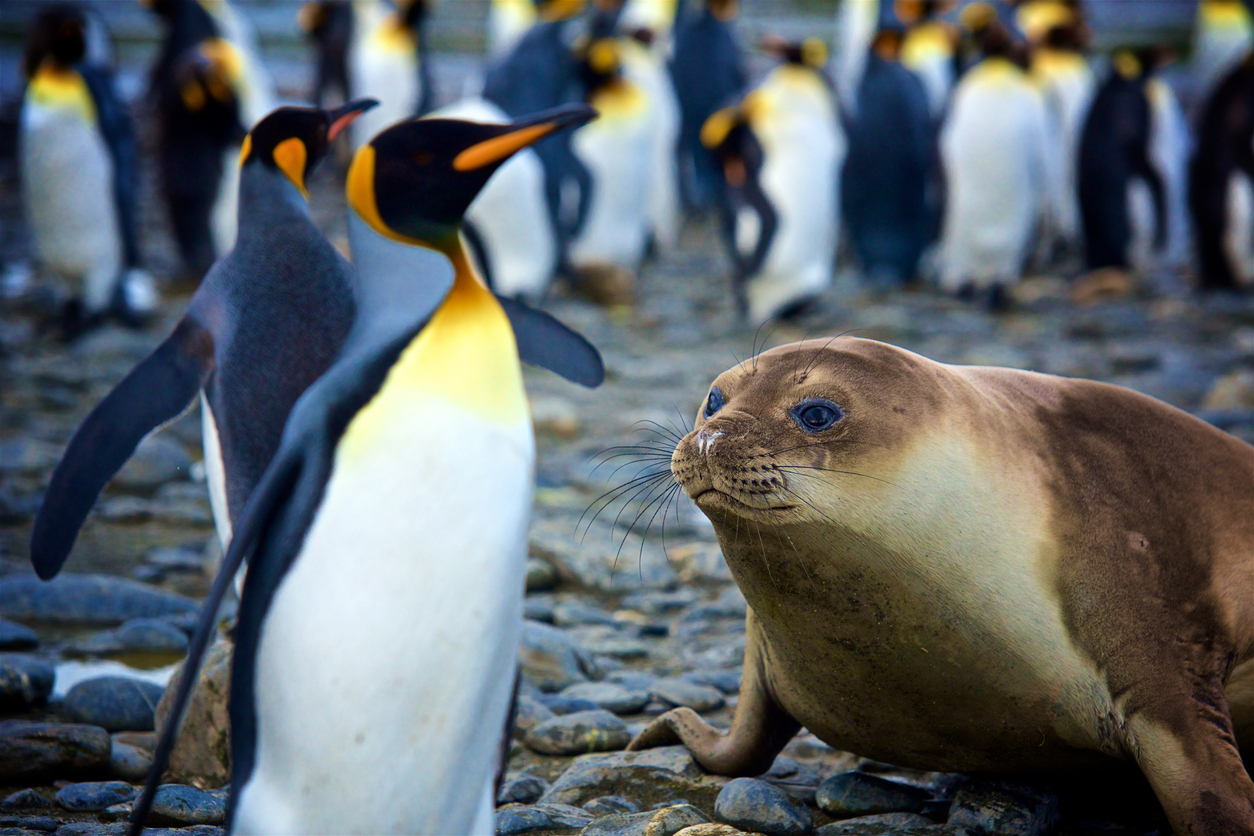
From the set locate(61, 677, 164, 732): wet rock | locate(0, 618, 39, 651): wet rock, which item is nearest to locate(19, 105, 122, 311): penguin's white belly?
locate(0, 618, 39, 651): wet rock

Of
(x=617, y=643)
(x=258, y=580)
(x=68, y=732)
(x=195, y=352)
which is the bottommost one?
(x=617, y=643)

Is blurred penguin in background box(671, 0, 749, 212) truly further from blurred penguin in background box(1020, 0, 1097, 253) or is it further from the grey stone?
the grey stone

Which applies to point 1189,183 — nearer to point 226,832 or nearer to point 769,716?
point 769,716

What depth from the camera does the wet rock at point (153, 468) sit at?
217 inches

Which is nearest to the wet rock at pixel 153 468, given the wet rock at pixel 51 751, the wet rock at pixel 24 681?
the wet rock at pixel 24 681

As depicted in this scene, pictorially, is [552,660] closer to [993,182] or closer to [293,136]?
[293,136]

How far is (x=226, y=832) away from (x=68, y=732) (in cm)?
111

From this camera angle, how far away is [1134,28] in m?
24.3

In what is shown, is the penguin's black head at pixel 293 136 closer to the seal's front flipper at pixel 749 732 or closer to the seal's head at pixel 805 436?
the seal's head at pixel 805 436

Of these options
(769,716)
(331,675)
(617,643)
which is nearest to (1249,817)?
(769,716)

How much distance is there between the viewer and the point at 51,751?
2.78 m

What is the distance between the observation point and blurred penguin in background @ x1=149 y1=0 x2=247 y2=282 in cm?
973

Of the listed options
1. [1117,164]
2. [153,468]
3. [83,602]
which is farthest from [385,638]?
[1117,164]

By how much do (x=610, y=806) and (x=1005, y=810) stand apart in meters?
0.83
